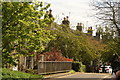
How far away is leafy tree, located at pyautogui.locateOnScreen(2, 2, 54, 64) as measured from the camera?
651 inches

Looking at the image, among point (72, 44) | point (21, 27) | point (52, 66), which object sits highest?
point (21, 27)

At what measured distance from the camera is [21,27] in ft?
55.4

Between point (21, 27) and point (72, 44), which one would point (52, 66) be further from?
point (21, 27)

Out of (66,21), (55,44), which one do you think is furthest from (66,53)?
(66,21)

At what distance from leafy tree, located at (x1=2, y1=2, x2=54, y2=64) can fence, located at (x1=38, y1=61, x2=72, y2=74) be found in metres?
6.71

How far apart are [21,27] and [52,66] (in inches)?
479

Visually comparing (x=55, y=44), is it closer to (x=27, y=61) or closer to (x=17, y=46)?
(x=27, y=61)

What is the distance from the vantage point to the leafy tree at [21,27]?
16531mm

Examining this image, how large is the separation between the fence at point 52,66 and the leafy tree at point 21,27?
22.0 feet

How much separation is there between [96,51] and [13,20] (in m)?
31.6

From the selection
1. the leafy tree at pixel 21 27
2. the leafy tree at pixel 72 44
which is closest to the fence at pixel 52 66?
the leafy tree at pixel 72 44

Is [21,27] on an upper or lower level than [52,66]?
upper

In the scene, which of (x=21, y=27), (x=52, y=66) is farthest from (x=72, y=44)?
(x=21, y=27)

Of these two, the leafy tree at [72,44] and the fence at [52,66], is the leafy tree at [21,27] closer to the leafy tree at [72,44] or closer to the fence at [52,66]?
the fence at [52,66]
